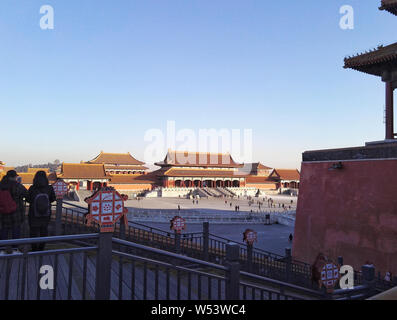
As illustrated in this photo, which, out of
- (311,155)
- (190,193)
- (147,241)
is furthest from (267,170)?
(147,241)

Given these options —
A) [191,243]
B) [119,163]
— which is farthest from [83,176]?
[191,243]

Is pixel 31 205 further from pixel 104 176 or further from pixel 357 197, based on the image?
pixel 104 176

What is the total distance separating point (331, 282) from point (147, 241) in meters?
4.62

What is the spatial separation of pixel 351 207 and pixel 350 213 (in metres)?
0.22

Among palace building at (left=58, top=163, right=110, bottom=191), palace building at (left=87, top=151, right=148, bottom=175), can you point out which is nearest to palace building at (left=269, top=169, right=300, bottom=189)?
palace building at (left=87, top=151, right=148, bottom=175)

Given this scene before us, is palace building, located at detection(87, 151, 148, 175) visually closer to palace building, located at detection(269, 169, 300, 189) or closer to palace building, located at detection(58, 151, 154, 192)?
palace building, located at detection(58, 151, 154, 192)

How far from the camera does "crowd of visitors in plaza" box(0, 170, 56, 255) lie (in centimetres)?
498

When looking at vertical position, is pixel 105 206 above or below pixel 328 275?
above

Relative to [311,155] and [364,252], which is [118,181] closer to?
[311,155]

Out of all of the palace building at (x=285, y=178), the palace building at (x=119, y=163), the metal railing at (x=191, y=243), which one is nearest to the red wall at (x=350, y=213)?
the metal railing at (x=191, y=243)

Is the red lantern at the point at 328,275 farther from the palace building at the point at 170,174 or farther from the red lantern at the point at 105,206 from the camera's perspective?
the palace building at the point at 170,174

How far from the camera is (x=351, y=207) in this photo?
35.5ft

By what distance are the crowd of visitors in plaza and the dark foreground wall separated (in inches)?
385

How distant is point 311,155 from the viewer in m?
13.0
